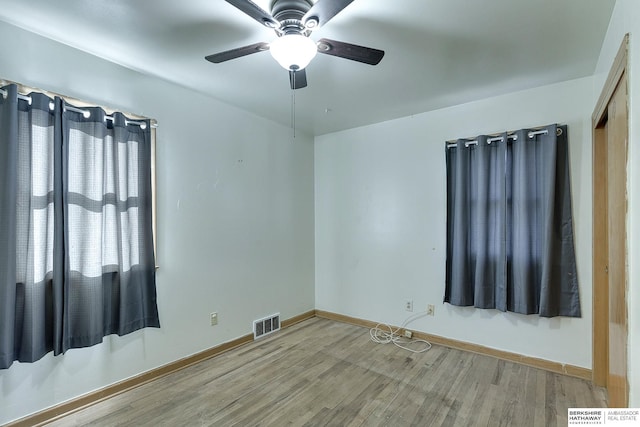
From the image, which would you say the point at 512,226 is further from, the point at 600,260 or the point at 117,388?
the point at 117,388

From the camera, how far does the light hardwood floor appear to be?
2025 millimetres

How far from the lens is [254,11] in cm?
137

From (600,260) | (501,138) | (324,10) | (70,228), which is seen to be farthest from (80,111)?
(600,260)

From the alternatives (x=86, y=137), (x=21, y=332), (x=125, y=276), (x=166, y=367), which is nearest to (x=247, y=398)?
(x=166, y=367)

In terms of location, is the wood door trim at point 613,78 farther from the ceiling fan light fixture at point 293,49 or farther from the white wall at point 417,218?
the ceiling fan light fixture at point 293,49

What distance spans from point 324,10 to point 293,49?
0.23 meters

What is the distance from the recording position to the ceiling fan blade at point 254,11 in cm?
129

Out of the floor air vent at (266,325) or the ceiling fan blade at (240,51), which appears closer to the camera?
the ceiling fan blade at (240,51)

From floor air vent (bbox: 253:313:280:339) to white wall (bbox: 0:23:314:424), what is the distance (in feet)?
0.22

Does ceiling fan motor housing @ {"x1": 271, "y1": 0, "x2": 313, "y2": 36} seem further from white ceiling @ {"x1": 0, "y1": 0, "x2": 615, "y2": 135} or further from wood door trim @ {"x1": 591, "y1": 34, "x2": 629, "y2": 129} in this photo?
A: wood door trim @ {"x1": 591, "y1": 34, "x2": 629, "y2": 129}

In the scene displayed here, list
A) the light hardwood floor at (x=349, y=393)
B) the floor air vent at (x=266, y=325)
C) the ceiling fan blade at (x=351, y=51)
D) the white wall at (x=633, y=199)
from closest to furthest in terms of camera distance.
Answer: the white wall at (x=633, y=199) → the ceiling fan blade at (x=351, y=51) → the light hardwood floor at (x=349, y=393) → the floor air vent at (x=266, y=325)

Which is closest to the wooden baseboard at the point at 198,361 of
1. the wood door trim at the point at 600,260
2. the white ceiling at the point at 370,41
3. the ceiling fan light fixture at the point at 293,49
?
the wood door trim at the point at 600,260

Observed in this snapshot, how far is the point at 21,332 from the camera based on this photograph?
1828mm

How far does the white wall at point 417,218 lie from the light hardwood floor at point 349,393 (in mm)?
330
